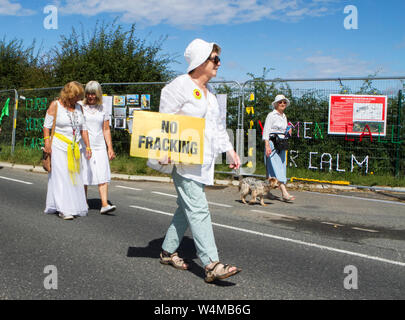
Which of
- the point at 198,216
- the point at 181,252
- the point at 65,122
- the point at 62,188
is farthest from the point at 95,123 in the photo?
the point at 198,216

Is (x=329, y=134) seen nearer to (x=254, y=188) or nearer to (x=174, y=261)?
(x=254, y=188)

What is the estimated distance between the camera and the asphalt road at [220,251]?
4.01 metres

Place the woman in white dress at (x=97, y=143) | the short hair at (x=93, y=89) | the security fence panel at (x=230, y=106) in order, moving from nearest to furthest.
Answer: the short hair at (x=93, y=89)
the woman in white dress at (x=97, y=143)
the security fence panel at (x=230, y=106)

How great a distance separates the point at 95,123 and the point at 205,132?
358 centimetres

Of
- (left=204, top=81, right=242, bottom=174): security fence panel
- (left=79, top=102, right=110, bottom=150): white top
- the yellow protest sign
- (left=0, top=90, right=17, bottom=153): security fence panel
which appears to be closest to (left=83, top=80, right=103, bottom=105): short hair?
(left=79, top=102, right=110, bottom=150): white top

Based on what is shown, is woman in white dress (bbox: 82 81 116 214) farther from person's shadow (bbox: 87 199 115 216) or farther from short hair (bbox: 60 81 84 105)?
short hair (bbox: 60 81 84 105)

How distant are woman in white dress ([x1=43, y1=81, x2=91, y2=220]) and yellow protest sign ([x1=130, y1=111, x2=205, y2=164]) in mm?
3039

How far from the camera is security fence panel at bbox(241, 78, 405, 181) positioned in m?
11.0

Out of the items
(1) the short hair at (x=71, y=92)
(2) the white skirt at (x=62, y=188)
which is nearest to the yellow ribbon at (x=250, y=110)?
(1) the short hair at (x=71, y=92)

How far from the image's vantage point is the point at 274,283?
4.20 m

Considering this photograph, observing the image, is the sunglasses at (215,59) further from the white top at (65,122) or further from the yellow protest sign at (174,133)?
the white top at (65,122)

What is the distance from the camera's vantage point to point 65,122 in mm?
6887

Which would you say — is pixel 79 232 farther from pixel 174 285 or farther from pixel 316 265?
pixel 316 265
